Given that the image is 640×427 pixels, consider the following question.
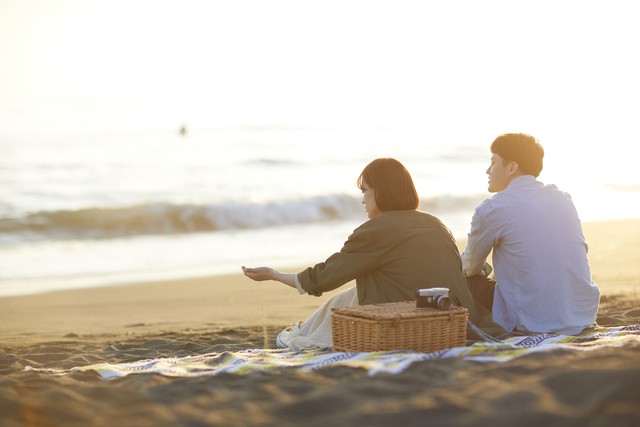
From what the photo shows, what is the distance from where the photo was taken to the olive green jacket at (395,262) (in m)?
5.56

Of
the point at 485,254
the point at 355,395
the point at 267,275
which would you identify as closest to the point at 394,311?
the point at 267,275

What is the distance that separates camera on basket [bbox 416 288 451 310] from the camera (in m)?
5.21

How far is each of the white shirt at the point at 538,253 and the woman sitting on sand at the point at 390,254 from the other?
32 cm

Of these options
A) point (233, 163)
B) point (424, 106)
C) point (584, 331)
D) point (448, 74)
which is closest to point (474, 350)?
point (584, 331)

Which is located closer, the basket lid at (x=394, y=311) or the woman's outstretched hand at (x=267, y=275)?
the basket lid at (x=394, y=311)

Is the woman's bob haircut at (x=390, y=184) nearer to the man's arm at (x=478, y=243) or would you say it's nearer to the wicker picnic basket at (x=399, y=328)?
the man's arm at (x=478, y=243)

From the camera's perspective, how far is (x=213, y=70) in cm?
4406

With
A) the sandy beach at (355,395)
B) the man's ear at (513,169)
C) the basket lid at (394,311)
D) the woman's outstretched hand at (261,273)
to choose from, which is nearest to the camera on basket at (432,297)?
the basket lid at (394,311)

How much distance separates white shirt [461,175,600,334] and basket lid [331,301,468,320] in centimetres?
69

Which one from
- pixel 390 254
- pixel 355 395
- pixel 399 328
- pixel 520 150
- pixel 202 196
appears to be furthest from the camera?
pixel 202 196

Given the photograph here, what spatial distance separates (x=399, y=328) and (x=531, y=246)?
114cm

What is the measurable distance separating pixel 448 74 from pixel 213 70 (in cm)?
1038

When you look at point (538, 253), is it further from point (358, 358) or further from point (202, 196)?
point (202, 196)

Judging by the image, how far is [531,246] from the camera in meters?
5.81
